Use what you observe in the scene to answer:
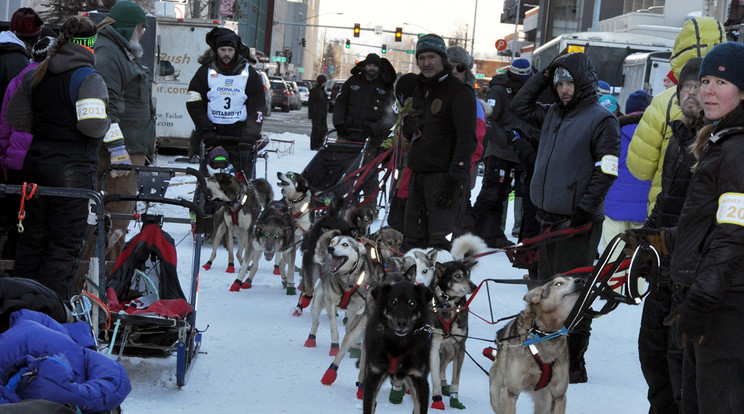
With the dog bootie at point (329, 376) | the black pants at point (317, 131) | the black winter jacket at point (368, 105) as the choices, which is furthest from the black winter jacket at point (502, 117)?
the black pants at point (317, 131)

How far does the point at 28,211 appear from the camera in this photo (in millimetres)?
5219

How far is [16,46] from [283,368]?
2720mm

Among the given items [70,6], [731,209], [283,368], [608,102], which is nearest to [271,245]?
[283,368]

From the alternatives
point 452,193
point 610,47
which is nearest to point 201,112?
point 452,193

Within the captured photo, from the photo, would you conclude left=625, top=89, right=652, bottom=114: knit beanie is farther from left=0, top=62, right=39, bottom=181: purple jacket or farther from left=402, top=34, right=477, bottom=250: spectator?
left=0, top=62, right=39, bottom=181: purple jacket

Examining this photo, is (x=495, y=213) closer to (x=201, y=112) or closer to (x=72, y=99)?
(x=201, y=112)

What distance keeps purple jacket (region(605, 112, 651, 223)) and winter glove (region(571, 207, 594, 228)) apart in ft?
4.72

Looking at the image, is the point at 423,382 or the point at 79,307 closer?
the point at 79,307

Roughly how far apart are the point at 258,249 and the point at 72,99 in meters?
3.10

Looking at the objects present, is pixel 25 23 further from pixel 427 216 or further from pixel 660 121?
pixel 660 121

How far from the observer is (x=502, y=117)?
10.0 meters

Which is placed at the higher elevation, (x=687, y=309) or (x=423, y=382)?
(x=687, y=309)

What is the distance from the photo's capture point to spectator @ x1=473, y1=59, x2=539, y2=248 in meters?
9.91

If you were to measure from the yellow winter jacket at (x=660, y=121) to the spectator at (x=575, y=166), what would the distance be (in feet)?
0.63
